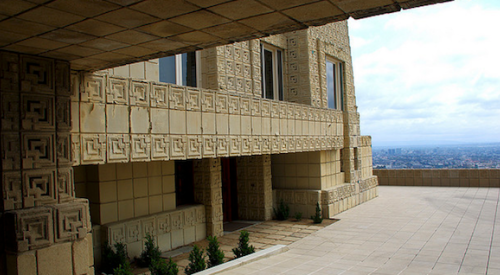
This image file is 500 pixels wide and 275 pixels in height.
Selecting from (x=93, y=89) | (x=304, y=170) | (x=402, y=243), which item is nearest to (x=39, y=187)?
(x=93, y=89)

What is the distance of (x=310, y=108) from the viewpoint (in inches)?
506

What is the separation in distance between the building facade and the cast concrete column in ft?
0.13

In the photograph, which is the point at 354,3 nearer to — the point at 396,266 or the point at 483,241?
the point at 396,266

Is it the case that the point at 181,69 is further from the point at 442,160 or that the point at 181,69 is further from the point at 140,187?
the point at 442,160

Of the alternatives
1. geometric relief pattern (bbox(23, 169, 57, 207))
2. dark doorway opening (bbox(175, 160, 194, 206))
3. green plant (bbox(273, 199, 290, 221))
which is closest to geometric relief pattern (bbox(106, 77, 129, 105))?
geometric relief pattern (bbox(23, 169, 57, 207))

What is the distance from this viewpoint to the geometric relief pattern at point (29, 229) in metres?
4.54

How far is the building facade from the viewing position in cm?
480

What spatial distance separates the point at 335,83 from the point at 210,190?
8344 mm

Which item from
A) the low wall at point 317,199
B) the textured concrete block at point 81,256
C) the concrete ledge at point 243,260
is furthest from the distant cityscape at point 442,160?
the textured concrete block at point 81,256

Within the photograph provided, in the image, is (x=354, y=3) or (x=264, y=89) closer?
(x=354, y=3)

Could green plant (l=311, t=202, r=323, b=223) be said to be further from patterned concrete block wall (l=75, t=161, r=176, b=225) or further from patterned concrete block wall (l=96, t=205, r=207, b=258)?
patterned concrete block wall (l=75, t=161, r=176, b=225)

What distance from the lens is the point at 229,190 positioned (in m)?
13.0

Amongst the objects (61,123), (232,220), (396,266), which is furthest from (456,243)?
(61,123)

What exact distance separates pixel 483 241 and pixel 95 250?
9.12m
